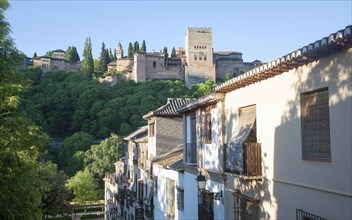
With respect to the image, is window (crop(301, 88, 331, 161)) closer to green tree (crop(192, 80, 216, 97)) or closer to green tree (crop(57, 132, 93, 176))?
green tree (crop(57, 132, 93, 176))

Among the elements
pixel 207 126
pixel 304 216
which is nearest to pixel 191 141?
pixel 207 126

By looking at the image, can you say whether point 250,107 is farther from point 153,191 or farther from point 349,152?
Result: point 153,191

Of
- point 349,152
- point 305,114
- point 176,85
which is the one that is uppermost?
point 176,85

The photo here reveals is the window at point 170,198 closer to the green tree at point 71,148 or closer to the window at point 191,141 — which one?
the window at point 191,141

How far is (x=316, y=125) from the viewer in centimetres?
746

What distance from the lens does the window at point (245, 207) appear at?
9.91 m

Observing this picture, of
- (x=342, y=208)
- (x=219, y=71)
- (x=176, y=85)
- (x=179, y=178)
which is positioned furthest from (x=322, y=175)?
(x=219, y=71)

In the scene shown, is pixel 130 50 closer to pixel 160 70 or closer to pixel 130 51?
pixel 130 51

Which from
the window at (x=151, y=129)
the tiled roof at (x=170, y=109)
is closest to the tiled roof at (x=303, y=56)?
the tiled roof at (x=170, y=109)

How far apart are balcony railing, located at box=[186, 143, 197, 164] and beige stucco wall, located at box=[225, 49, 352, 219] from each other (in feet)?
12.9

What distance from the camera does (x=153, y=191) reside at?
2369 centimetres

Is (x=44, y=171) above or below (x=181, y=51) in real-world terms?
below

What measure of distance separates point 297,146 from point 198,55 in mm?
118012

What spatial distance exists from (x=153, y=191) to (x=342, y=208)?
18.1 m
